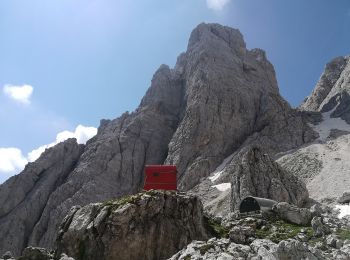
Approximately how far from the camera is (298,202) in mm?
63469

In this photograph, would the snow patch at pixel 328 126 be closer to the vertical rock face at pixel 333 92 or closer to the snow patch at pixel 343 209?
the vertical rock face at pixel 333 92

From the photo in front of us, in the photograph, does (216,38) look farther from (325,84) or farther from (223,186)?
(223,186)

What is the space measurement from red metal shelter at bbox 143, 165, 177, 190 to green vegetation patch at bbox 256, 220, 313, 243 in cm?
1573

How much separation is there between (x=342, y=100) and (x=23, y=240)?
94695 millimetres

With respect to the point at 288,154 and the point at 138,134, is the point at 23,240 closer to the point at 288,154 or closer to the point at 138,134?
the point at 138,134

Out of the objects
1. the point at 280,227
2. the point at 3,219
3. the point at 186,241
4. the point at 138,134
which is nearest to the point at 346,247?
the point at 280,227

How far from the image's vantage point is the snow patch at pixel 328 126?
116 metres

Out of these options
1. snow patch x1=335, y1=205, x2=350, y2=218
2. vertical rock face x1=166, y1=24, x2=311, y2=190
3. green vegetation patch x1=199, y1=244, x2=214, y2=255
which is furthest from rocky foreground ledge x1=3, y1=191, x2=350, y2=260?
vertical rock face x1=166, y1=24, x2=311, y2=190

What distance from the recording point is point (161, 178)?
5238 cm

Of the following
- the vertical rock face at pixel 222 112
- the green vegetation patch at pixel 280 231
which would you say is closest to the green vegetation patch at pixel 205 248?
the green vegetation patch at pixel 280 231

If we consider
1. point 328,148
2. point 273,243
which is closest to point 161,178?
point 273,243

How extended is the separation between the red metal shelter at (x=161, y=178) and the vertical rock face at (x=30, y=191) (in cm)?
5019

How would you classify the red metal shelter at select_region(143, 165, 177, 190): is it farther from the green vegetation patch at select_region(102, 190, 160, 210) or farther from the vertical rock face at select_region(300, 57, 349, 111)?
the vertical rock face at select_region(300, 57, 349, 111)

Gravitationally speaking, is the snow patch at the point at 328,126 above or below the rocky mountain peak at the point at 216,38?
below
